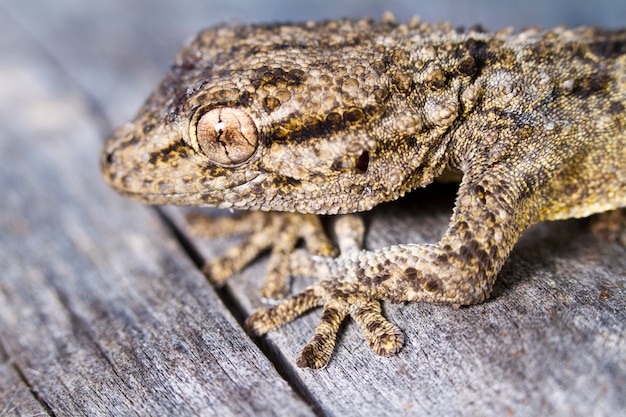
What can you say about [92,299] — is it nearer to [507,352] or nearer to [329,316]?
[329,316]

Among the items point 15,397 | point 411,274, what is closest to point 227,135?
point 411,274

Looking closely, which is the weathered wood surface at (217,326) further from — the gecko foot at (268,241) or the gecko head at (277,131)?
the gecko head at (277,131)

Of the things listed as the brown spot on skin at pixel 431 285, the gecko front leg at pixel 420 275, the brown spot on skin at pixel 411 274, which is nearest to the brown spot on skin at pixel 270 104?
the gecko front leg at pixel 420 275

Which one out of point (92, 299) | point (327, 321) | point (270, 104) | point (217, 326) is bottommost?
point (327, 321)

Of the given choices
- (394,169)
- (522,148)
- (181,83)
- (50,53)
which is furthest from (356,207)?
(50,53)

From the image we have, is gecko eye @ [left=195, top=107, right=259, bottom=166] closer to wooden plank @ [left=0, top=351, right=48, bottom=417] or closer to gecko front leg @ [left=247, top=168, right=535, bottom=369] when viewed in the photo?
gecko front leg @ [left=247, top=168, right=535, bottom=369]

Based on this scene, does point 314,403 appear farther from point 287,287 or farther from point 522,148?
point 522,148

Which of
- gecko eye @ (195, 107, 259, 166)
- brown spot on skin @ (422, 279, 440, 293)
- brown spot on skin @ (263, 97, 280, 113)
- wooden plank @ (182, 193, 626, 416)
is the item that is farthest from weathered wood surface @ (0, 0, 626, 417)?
brown spot on skin @ (263, 97, 280, 113)
